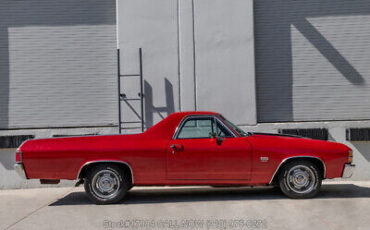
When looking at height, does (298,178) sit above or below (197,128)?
below

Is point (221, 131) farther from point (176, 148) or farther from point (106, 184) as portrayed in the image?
point (106, 184)

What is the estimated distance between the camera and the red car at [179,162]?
20.4 feet

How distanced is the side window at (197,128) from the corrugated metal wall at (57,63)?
3563 mm

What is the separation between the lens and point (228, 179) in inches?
246

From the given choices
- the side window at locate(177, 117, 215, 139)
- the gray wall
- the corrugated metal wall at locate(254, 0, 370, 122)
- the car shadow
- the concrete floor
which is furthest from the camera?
the corrugated metal wall at locate(254, 0, 370, 122)

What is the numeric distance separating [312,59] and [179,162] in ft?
16.8

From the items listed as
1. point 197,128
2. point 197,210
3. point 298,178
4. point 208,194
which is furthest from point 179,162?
point 298,178

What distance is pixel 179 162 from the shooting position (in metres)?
6.21

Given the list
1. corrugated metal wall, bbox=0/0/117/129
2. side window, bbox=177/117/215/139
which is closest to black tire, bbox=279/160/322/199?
side window, bbox=177/117/215/139

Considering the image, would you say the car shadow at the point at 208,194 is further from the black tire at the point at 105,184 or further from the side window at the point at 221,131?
the side window at the point at 221,131

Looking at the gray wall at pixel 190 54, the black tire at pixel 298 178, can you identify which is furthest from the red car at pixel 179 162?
the gray wall at pixel 190 54

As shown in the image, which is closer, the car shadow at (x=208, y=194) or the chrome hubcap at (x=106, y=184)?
the chrome hubcap at (x=106, y=184)

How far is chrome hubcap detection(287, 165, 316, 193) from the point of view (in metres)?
6.29

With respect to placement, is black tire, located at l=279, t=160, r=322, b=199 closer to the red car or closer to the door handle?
the red car
